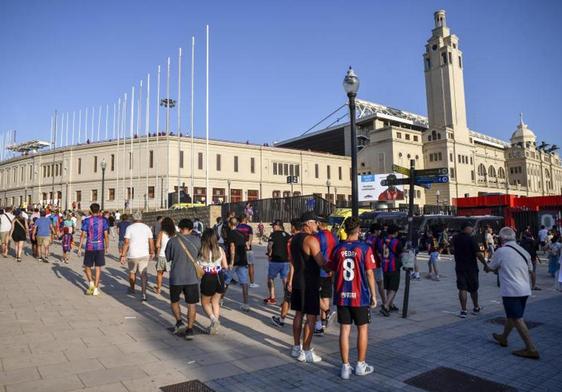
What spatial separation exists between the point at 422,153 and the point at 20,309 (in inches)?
2821

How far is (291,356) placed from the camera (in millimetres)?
5582

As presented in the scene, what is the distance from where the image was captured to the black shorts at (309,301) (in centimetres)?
539

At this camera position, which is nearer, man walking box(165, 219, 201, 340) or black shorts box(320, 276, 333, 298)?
black shorts box(320, 276, 333, 298)

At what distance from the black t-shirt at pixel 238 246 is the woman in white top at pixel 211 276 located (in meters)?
1.98

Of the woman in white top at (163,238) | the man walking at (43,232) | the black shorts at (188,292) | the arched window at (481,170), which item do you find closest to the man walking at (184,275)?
the black shorts at (188,292)

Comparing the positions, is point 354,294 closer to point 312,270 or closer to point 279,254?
point 312,270

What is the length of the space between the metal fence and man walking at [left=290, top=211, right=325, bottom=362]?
1899cm

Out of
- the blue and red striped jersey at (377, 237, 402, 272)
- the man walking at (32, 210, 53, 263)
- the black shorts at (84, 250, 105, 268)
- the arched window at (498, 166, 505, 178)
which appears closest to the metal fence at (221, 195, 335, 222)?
the man walking at (32, 210, 53, 263)

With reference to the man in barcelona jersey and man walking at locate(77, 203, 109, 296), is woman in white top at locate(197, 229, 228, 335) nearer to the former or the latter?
the man in barcelona jersey

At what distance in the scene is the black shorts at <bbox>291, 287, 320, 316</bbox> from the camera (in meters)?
5.39

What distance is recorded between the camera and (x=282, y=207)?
28031 millimetres

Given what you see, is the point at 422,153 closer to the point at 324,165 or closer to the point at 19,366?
the point at 324,165

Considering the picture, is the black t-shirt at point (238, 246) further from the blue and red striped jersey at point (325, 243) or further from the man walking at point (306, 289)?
the man walking at point (306, 289)

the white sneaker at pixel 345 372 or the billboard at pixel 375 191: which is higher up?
the billboard at pixel 375 191
